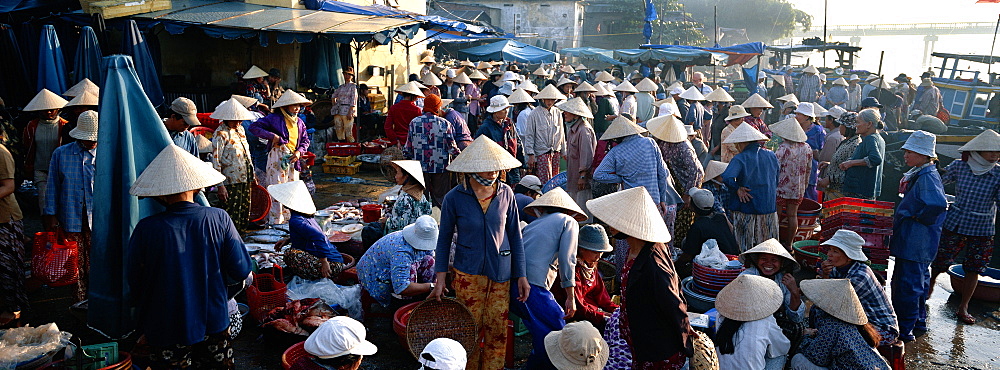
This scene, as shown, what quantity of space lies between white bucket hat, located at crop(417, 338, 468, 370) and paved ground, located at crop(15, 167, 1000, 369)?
1451mm

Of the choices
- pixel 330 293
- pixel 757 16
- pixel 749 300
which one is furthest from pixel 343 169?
pixel 757 16

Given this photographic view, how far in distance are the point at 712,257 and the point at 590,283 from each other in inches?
45.3

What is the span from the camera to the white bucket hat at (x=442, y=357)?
10.4 ft

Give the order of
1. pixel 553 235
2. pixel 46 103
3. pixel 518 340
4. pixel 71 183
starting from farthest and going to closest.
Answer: pixel 46 103, pixel 518 340, pixel 71 183, pixel 553 235

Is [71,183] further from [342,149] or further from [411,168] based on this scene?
[342,149]

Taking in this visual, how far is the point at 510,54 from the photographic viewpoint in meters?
21.6

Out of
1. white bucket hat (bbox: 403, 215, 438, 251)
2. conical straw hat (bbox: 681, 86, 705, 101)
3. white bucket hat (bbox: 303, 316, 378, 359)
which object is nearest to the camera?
white bucket hat (bbox: 303, 316, 378, 359)

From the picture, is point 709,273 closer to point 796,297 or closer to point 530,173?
point 796,297

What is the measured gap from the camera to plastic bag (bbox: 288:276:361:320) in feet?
16.8

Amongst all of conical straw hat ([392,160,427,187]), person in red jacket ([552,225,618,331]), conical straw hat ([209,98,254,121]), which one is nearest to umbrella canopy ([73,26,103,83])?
conical straw hat ([209,98,254,121])

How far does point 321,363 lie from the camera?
347 cm

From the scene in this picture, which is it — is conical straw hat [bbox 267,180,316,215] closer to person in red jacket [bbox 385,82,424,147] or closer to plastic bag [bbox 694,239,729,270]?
plastic bag [bbox 694,239,729,270]

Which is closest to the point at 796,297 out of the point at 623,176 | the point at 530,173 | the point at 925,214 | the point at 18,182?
the point at 925,214

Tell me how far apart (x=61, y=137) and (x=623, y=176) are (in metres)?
5.36
